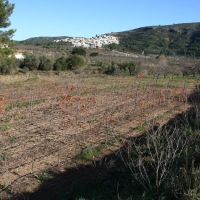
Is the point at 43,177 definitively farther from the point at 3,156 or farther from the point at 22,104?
the point at 22,104

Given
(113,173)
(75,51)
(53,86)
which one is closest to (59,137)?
(113,173)

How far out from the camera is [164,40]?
7744cm

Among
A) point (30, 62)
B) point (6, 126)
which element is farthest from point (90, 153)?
point (30, 62)

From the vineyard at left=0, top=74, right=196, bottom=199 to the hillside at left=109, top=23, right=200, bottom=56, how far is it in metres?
45.3

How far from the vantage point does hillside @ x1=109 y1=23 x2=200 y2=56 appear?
6931 cm

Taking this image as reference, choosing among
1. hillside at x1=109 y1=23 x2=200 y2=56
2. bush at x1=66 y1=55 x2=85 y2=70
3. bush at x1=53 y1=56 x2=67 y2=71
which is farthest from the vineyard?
hillside at x1=109 y1=23 x2=200 y2=56

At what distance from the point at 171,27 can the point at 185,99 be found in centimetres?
7242

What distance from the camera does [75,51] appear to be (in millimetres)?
48750

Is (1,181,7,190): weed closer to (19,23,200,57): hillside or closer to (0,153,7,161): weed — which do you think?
(0,153,7,161): weed

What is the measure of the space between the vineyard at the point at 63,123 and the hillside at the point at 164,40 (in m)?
45.3

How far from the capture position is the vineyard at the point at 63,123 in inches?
331

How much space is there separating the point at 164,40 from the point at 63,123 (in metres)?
68.3

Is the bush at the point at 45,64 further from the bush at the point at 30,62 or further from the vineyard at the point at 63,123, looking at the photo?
the vineyard at the point at 63,123

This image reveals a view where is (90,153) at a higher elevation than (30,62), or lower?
lower
